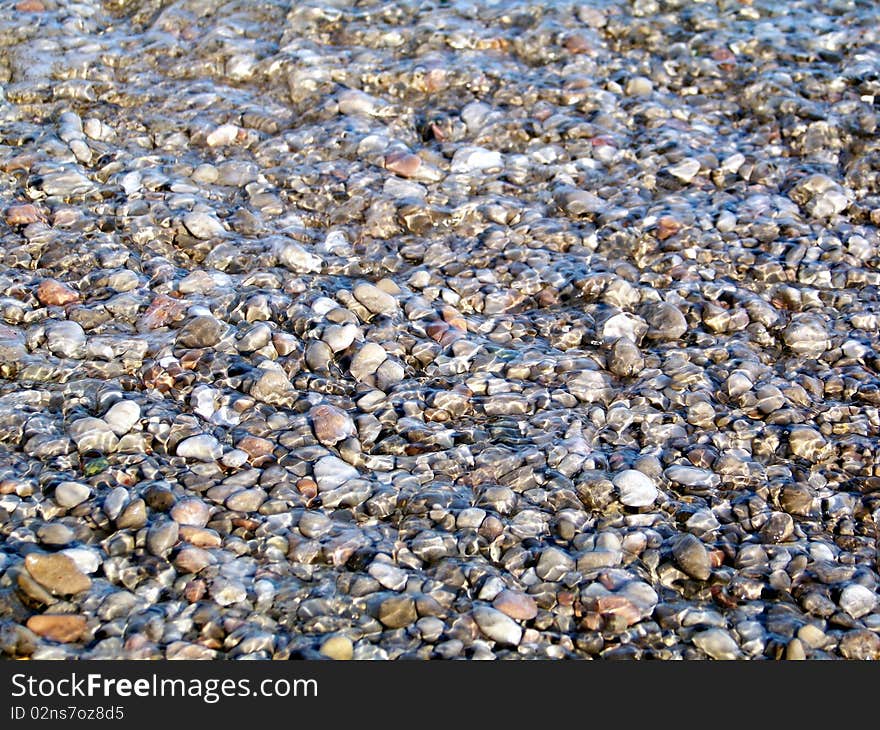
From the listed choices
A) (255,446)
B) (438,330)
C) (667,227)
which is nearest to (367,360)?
(438,330)

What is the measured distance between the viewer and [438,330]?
13.8 ft

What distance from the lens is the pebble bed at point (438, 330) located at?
315 centimetres

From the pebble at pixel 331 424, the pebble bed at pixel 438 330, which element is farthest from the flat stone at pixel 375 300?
the pebble at pixel 331 424

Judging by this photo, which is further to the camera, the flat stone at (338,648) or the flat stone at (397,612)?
the flat stone at (397,612)

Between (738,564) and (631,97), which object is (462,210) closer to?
(631,97)

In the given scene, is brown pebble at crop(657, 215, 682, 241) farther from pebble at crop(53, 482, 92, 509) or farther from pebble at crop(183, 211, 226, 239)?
pebble at crop(53, 482, 92, 509)

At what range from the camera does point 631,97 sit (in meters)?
5.78

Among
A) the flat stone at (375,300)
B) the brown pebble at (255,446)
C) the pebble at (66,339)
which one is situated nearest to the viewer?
the brown pebble at (255,446)

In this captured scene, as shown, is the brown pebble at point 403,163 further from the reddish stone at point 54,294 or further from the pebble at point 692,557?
the pebble at point 692,557

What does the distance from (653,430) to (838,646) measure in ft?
3.51

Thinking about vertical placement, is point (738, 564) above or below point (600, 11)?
below

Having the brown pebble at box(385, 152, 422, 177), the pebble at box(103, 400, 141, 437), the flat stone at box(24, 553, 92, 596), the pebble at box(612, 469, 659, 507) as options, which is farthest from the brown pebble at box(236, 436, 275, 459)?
the brown pebble at box(385, 152, 422, 177)

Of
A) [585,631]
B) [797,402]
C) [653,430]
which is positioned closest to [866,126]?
[797,402]

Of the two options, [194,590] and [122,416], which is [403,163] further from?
[194,590]
